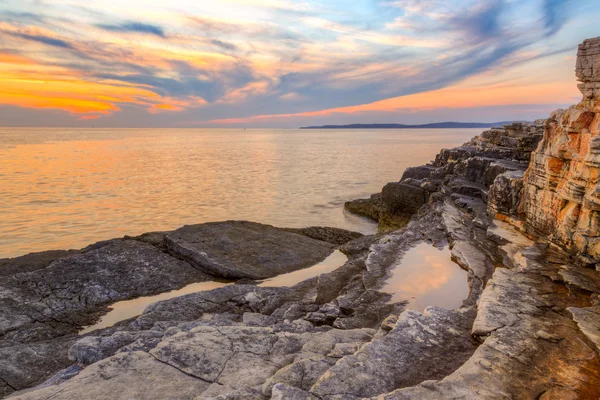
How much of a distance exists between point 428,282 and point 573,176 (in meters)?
4.92

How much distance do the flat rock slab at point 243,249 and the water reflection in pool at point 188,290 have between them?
14.4 inches

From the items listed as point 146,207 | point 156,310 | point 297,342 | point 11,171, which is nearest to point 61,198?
point 146,207

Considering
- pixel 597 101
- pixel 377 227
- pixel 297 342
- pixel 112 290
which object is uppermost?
pixel 597 101

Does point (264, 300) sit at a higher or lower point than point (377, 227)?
higher

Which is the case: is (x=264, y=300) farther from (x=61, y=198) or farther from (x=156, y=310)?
(x=61, y=198)

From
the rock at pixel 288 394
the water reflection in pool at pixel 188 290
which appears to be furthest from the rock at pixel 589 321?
the water reflection in pool at pixel 188 290

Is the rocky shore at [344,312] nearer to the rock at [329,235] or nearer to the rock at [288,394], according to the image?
the rock at [288,394]

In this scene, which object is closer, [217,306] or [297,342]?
[297,342]

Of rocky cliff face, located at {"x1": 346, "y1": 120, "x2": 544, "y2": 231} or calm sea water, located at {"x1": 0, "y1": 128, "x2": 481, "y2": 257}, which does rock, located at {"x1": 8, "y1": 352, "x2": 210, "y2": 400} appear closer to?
rocky cliff face, located at {"x1": 346, "y1": 120, "x2": 544, "y2": 231}

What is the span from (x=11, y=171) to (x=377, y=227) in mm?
40452

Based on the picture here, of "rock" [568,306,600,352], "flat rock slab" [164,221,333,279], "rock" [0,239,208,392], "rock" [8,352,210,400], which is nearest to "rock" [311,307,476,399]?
"rock" [568,306,600,352]

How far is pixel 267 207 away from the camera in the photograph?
91.4 feet

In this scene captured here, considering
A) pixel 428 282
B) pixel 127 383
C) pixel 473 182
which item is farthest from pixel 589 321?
pixel 473 182

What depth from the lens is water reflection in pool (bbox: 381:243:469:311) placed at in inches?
344
